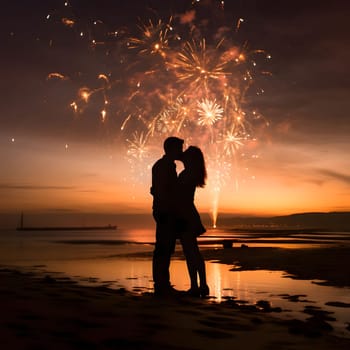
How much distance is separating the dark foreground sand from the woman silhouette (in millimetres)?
1060

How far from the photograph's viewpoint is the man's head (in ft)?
29.1

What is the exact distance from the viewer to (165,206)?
8.66 m

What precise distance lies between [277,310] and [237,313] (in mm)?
1345

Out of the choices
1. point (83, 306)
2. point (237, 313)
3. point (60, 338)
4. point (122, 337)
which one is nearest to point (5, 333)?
point (60, 338)

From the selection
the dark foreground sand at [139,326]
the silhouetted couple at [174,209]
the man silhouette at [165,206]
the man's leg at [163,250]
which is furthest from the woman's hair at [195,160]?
the dark foreground sand at [139,326]

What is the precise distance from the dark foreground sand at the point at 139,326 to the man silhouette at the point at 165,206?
85 centimetres

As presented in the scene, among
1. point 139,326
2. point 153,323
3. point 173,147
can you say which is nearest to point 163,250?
point 173,147

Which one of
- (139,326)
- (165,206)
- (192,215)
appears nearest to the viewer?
(139,326)

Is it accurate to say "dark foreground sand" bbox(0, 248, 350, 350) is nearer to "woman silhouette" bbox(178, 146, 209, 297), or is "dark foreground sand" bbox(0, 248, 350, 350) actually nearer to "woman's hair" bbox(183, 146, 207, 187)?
"woman silhouette" bbox(178, 146, 209, 297)

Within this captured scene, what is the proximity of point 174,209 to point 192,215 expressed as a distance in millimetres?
499

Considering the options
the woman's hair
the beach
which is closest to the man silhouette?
the woman's hair

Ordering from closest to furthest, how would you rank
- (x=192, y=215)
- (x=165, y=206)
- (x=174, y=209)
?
(x=165, y=206), (x=174, y=209), (x=192, y=215)

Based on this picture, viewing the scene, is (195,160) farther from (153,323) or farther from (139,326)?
(139,326)

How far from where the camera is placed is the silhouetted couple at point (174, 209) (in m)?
8.70
